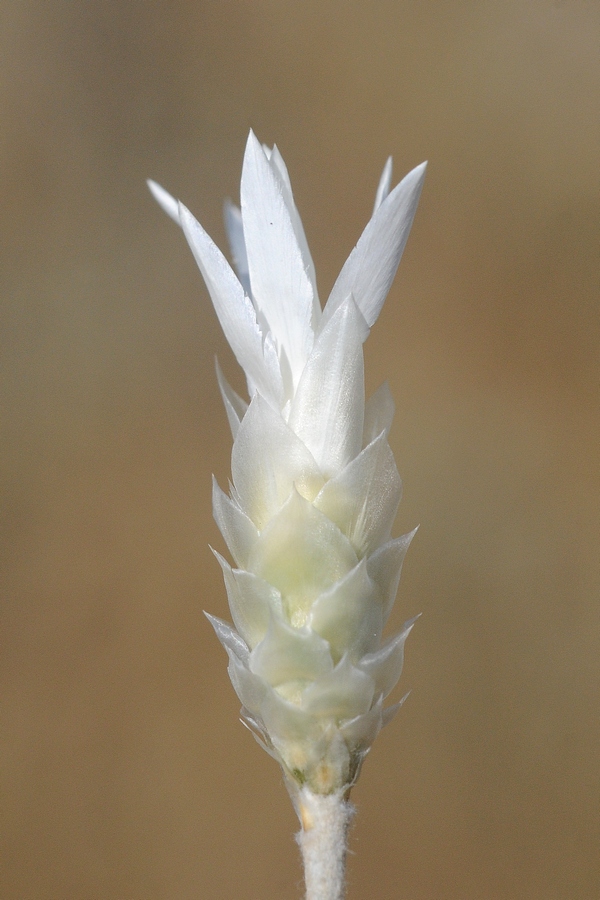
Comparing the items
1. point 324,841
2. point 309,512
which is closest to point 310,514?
point 309,512

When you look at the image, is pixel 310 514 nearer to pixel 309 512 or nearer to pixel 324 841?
pixel 309 512

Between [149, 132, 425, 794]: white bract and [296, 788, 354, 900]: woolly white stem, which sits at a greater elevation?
[149, 132, 425, 794]: white bract

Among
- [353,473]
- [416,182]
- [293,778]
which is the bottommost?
[293,778]

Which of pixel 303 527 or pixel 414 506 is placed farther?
pixel 414 506

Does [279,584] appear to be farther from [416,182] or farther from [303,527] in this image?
[416,182]

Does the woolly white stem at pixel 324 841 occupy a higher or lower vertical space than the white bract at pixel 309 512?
lower

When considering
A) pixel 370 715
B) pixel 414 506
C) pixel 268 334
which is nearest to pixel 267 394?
pixel 268 334
